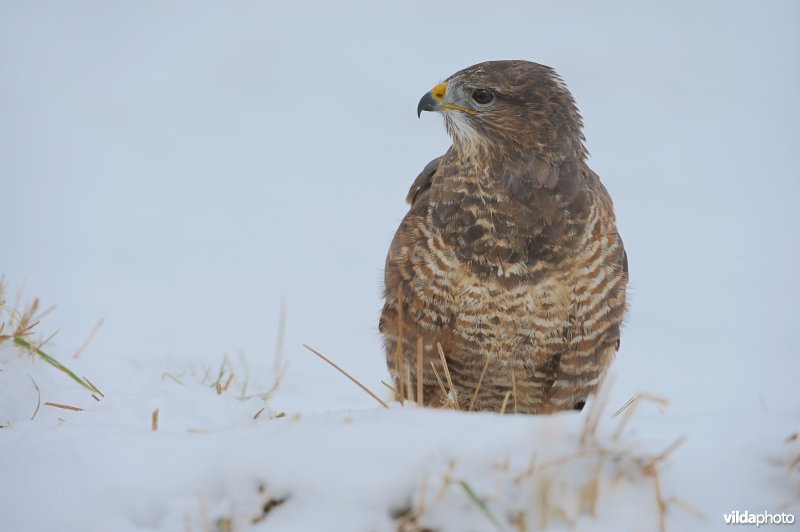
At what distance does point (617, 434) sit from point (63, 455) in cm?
164

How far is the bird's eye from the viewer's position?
13.9ft

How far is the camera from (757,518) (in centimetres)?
221

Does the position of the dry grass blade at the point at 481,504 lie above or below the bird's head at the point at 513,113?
below

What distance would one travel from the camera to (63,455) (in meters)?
2.42

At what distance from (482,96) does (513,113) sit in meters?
0.21

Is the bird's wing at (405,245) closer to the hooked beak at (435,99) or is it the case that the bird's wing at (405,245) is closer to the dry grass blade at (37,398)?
the hooked beak at (435,99)

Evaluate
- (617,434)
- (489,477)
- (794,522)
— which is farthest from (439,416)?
(794,522)

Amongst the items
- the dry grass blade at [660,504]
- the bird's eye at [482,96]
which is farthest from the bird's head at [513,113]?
the dry grass blade at [660,504]

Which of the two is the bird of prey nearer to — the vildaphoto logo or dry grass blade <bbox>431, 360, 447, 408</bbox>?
dry grass blade <bbox>431, 360, 447, 408</bbox>

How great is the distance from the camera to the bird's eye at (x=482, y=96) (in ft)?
13.9

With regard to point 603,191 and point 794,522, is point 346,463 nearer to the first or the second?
point 794,522

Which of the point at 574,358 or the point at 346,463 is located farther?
the point at 574,358

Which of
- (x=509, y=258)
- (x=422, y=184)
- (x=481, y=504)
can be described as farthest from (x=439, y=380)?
(x=481, y=504)

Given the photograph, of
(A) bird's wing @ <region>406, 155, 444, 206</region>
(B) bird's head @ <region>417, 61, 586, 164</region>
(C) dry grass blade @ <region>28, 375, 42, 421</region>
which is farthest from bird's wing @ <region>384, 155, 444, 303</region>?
(C) dry grass blade @ <region>28, 375, 42, 421</region>
